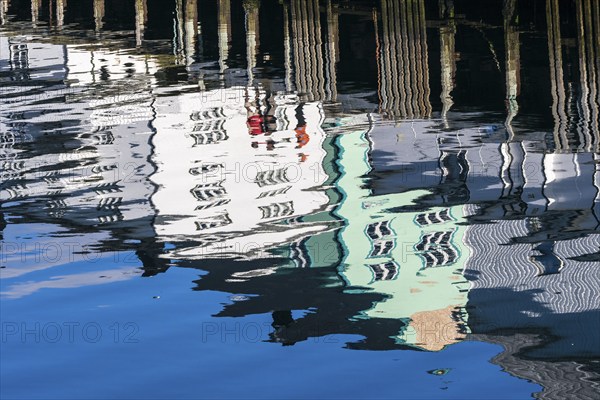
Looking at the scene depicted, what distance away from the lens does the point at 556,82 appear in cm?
1859

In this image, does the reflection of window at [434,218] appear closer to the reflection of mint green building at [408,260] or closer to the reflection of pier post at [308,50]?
the reflection of mint green building at [408,260]

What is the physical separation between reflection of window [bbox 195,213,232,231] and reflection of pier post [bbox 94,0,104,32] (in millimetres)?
20105

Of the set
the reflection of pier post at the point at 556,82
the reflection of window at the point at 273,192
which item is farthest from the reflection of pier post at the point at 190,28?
the reflection of window at the point at 273,192

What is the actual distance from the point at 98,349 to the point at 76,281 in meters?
1.57

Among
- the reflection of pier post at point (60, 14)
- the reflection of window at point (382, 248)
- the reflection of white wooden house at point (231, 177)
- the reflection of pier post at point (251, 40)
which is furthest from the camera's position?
the reflection of pier post at point (60, 14)

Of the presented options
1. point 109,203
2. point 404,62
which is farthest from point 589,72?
point 109,203

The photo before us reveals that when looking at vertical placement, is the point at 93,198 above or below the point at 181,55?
below

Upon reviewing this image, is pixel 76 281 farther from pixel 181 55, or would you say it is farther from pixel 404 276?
Result: pixel 181 55

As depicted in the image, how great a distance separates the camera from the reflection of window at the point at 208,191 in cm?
1281

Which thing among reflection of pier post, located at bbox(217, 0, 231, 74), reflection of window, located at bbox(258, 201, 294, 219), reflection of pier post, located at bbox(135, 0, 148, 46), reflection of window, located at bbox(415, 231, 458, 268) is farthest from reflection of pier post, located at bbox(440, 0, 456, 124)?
reflection of pier post, located at bbox(135, 0, 148, 46)

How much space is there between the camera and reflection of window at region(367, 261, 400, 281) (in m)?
10.1

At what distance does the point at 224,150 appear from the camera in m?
15.2

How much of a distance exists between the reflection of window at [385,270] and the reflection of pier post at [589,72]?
4.92 m

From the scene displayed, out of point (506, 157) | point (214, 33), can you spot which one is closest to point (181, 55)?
point (214, 33)
